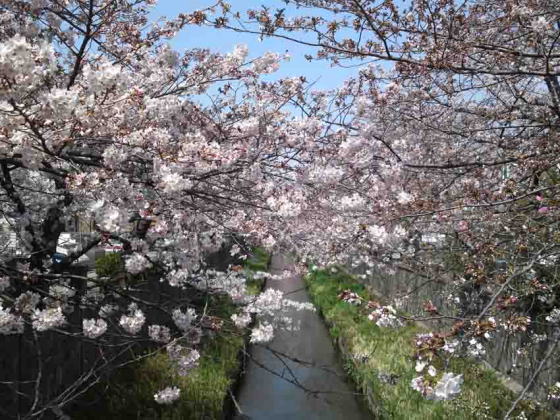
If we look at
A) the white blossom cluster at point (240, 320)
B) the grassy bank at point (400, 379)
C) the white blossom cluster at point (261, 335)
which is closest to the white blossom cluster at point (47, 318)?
the white blossom cluster at point (240, 320)

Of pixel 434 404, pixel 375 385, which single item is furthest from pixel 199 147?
pixel 375 385

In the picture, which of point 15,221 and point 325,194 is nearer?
point 15,221

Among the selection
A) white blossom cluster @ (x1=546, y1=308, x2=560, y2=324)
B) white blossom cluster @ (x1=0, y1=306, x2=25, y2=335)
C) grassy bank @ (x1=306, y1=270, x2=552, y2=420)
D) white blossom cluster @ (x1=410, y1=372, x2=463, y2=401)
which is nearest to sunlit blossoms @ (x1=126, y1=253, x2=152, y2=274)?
white blossom cluster @ (x1=0, y1=306, x2=25, y2=335)

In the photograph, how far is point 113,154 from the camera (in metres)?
2.98

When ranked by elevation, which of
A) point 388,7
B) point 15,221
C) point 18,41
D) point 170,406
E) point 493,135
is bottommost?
point 170,406

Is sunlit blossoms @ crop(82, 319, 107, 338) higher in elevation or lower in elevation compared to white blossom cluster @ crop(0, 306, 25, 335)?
lower

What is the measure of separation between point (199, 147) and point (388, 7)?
75.8 inches

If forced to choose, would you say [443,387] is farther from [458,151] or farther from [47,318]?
[458,151]

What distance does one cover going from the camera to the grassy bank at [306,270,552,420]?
6.05 meters

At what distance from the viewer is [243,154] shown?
4.21m

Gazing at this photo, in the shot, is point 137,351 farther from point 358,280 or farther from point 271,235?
point 358,280

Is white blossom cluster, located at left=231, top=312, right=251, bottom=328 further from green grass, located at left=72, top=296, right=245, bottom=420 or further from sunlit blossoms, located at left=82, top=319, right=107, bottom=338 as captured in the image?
sunlit blossoms, located at left=82, top=319, right=107, bottom=338

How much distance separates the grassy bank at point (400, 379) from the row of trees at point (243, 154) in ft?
3.22

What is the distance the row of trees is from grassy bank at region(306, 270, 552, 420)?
3.22 feet
